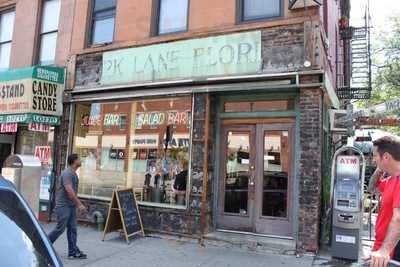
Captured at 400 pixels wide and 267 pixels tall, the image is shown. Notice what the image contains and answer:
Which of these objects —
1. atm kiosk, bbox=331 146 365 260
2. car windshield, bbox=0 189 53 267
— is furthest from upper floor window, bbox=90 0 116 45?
car windshield, bbox=0 189 53 267

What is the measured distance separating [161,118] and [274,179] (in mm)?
2953

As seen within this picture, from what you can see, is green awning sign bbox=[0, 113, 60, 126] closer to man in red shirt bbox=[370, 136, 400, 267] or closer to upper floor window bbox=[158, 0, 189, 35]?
upper floor window bbox=[158, 0, 189, 35]

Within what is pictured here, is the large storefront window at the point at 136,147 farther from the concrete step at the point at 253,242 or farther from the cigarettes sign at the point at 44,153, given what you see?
the concrete step at the point at 253,242

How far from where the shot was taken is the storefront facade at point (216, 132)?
26.0 feet

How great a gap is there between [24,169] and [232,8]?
518 centimetres

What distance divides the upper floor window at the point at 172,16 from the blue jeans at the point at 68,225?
4.75 metres

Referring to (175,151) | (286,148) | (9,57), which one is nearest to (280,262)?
(286,148)

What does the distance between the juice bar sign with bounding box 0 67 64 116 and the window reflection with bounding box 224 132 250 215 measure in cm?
470

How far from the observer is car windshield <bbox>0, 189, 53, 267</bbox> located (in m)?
2.76

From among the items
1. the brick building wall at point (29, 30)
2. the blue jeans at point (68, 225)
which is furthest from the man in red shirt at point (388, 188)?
the brick building wall at point (29, 30)

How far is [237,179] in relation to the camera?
890 cm

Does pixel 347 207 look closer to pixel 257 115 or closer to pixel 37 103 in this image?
pixel 257 115

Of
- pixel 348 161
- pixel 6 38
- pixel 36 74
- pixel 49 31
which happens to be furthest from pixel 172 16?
pixel 6 38

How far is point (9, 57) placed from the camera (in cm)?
1305
